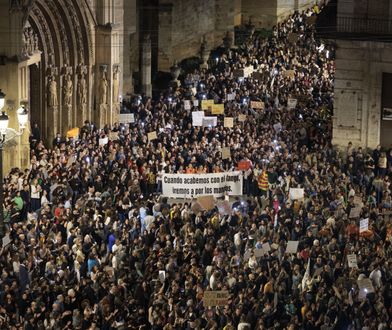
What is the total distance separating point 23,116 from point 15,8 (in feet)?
26.6

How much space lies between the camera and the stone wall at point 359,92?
5484cm

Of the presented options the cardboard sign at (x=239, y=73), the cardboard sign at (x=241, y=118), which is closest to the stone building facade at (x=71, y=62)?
the cardboard sign at (x=239, y=73)

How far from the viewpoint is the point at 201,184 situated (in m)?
43.9

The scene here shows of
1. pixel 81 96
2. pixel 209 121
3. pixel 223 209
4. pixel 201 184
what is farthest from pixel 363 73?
pixel 223 209

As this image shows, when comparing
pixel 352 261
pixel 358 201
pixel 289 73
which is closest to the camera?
pixel 352 261

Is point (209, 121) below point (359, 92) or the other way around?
below

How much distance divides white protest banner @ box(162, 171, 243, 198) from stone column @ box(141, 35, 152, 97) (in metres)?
22.3

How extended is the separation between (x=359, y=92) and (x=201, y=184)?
12.8m

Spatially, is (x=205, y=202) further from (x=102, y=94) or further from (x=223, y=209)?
(x=102, y=94)

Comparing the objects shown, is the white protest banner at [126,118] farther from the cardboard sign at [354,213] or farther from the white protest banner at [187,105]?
the cardboard sign at [354,213]

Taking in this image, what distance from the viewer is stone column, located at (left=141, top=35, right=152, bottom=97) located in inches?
2640

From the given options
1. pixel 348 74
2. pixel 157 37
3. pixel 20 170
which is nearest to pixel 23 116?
pixel 20 170

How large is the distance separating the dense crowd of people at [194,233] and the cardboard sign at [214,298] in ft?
0.38

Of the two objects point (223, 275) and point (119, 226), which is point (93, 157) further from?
point (223, 275)
